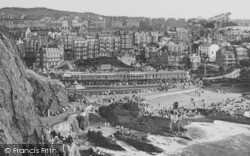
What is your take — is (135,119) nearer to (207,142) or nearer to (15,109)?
(207,142)

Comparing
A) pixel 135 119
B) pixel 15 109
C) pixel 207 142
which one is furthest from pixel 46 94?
pixel 15 109

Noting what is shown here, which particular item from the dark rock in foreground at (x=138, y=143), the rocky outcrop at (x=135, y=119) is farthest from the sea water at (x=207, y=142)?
the rocky outcrop at (x=135, y=119)

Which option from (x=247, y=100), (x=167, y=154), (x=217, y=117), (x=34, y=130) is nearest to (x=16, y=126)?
(x=34, y=130)

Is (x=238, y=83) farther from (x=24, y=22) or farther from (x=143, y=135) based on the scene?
(x=24, y=22)

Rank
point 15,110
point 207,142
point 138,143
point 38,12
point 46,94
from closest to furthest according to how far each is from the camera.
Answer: point 15,110
point 138,143
point 207,142
point 46,94
point 38,12

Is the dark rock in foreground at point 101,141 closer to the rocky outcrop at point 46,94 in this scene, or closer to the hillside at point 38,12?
the rocky outcrop at point 46,94

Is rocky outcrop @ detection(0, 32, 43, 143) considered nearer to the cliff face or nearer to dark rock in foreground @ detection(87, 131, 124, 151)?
the cliff face

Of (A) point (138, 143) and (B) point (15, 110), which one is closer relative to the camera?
(B) point (15, 110)
